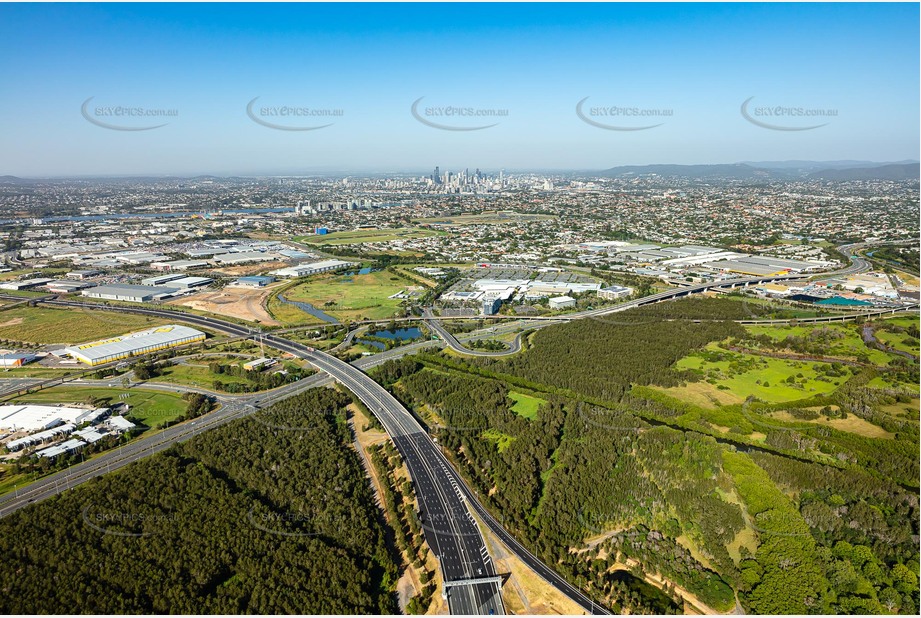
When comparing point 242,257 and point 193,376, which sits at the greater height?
point 242,257

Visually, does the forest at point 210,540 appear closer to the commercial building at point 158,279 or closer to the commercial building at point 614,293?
the commercial building at point 614,293

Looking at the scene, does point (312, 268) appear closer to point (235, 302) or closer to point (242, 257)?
point (242, 257)

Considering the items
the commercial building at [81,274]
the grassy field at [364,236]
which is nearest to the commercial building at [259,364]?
the commercial building at [81,274]

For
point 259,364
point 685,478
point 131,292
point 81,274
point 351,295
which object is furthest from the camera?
point 81,274

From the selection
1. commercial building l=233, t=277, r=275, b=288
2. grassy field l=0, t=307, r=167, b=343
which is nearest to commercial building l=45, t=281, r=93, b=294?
grassy field l=0, t=307, r=167, b=343

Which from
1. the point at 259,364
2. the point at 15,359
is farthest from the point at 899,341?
the point at 15,359

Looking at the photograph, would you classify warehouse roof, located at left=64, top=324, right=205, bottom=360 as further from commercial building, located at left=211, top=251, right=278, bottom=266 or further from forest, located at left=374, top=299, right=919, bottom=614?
commercial building, located at left=211, top=251, right=278, bottom=266
